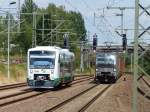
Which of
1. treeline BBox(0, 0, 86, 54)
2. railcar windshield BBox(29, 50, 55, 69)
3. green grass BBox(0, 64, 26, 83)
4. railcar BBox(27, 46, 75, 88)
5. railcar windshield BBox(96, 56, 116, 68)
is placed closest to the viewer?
railcar BBox(27, 46, 75, 88)

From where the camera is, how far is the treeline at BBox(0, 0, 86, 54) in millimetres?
90756

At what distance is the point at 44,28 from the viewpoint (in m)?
113

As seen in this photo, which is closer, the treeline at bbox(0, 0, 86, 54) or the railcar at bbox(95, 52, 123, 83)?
the railcar at bbox(95, 52, 123, 83)

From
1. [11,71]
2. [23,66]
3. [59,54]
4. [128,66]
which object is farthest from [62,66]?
[128,66]

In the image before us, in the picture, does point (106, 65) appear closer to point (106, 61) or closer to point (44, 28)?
point (106, 61)

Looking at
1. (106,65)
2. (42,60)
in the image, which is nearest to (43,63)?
(42,60)

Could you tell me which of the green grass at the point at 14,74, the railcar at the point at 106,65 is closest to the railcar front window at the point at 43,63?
the railcar at the point at 106,65

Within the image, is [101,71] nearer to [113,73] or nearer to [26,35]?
[113,73]

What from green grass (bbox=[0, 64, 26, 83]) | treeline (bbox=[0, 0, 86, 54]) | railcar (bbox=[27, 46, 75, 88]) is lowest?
green grass (bbox=[0, 64, 26, 83])

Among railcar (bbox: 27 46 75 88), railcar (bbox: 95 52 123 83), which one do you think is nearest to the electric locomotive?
railcar (bbox: 95 52 123 83)

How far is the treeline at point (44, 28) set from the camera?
90.8 metres

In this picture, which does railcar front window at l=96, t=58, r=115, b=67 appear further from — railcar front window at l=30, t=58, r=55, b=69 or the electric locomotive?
railcar front window at l=30, t=58, r=55, b=69

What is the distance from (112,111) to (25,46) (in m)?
84.1

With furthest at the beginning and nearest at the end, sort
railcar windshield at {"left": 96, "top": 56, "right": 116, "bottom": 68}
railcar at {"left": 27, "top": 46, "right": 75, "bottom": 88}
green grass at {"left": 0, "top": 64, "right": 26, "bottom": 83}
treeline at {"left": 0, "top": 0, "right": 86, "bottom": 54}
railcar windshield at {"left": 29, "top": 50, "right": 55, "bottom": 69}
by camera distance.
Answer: treeline at {"left": 0, "top": 0, "right": 86, "bottom": 54} < green grass at {"left": 0, "top": 64, "right": 26, "bottom": 83} < railcar windshield at {"left": 96, "top": 56, "right": 116, "bottom": 68} < railcar windshield at {"left": 29, "top": 50, "right": 55, "bottom": 69} < railcar at {"left": 27, "top": 46, "right": 75, "bottom": 88}
